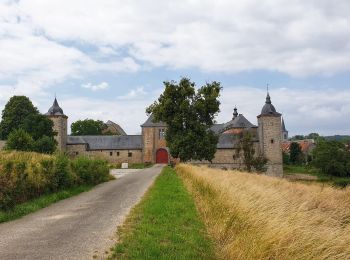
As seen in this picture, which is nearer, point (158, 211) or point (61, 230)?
point (61, 230)

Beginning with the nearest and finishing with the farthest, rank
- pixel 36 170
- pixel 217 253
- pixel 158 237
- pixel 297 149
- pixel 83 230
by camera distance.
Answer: pixel 217 253 → pixel 158 237 → pixel 83 230 → pixel 36 170 → pixel 297 149

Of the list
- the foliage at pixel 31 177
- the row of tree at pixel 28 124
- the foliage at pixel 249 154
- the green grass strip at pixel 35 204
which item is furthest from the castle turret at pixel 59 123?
the green grass strip at pixel 35 204

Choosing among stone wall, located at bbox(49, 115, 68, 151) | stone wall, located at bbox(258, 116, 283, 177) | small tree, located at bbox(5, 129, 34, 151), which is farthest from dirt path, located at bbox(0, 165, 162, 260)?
stone wall, located at bbox(49, 115, 68, 151)

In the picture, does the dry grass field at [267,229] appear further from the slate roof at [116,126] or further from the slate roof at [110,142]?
the slate roof at [116,126]

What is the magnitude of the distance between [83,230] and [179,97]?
35.6m

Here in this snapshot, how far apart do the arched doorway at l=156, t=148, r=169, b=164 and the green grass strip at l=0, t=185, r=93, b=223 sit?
169ft

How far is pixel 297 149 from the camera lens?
93.3m

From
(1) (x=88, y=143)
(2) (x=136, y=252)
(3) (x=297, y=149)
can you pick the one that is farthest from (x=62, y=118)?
(2) (x=136, y=252)

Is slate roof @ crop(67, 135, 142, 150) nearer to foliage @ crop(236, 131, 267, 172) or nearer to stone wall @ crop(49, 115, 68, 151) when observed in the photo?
stone wall @ crop(49, 115, 68, 151)

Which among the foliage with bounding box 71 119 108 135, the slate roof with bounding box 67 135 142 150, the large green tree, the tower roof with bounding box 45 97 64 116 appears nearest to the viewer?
the large green tree

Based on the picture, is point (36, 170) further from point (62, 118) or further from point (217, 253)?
point (62, 118)

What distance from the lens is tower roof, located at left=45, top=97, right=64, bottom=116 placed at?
71.6 metres

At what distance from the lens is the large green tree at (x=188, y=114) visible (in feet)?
145

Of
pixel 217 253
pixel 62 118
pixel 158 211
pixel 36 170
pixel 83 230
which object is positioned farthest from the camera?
pixel 62 118
